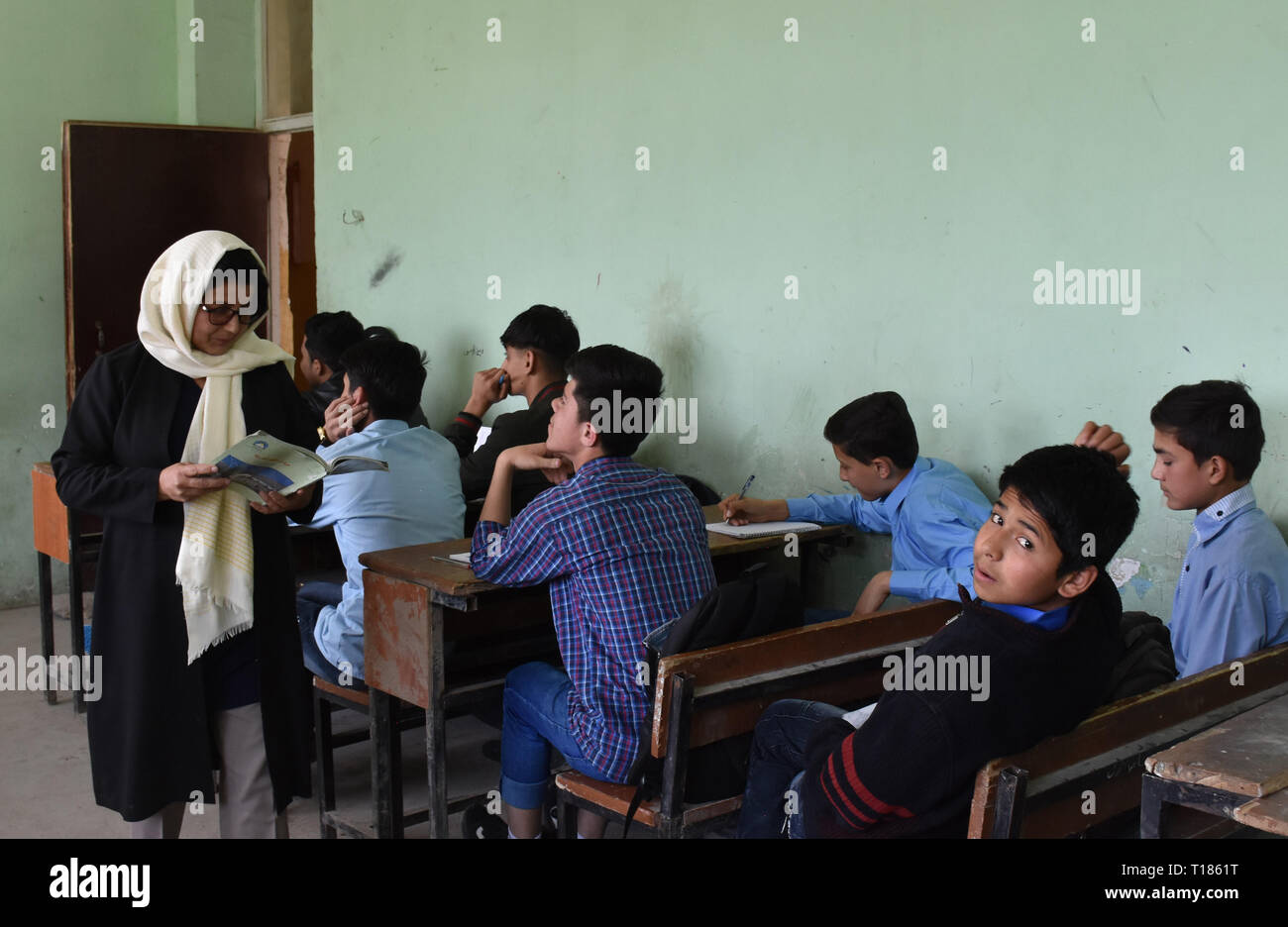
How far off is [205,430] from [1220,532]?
1878 millimetres

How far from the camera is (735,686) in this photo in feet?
6.41

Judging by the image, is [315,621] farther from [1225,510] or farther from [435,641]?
[1225,510]

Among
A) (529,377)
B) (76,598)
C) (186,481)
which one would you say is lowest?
(76,598)

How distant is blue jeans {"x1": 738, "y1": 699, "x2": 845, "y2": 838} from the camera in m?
1.96

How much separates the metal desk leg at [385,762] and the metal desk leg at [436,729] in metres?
0.14

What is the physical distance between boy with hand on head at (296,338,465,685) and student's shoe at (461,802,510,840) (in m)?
0.44

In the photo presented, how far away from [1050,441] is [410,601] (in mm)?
1525

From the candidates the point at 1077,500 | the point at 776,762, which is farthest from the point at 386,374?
the point at 1077,500

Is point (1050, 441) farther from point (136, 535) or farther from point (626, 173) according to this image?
point (136, 535)

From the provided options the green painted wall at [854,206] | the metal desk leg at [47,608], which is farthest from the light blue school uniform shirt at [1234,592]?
the metal desk leg at [47,608]

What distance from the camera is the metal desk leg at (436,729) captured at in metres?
2.46

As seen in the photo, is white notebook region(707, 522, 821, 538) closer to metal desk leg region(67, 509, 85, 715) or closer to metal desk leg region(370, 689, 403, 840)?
metal desk leg region(370, 689, 403, 840)

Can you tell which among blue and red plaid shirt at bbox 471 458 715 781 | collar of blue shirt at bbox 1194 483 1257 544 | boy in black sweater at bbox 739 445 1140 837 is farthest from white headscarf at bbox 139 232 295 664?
collar of blue shirt at bbox 1194 483 1257 544
